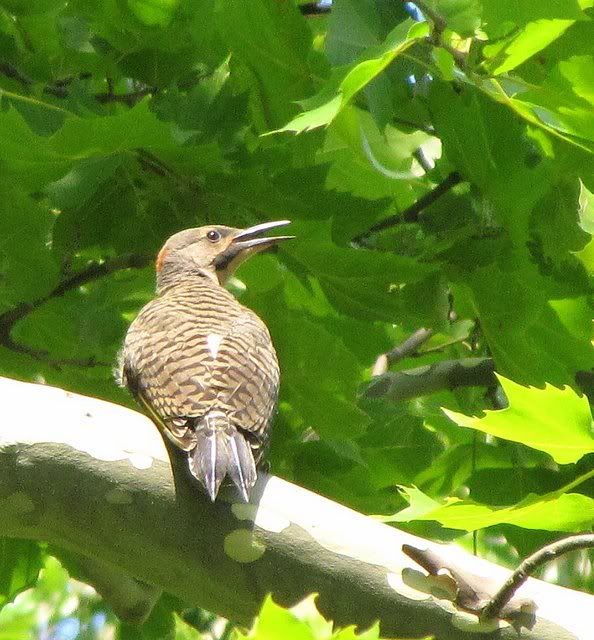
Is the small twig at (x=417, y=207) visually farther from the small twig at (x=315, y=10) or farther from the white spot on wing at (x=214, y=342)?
the small twig at (x=315, y=10)

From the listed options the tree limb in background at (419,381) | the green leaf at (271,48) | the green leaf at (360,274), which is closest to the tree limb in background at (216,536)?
the green leaf at (360,274)

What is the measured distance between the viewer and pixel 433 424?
4.20 meters

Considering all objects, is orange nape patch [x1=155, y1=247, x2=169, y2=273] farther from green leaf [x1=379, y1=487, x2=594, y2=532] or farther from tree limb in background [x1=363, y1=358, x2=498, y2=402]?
green leaf [x1=379, y1=487, x2=594, y2=532]

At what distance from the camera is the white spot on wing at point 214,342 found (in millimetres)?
3229

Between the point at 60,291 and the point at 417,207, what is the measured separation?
110 cm

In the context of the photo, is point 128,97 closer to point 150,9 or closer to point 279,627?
point 150,9

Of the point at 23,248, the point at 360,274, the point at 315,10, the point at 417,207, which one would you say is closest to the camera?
the point at 360,274

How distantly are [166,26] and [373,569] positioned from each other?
190 centimetres

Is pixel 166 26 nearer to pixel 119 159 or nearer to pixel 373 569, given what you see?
pixel 119 159

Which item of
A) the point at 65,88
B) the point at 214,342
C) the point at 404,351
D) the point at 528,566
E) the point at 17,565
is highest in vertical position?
the point at 528,566

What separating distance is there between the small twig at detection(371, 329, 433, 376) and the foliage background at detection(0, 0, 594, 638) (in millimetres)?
277

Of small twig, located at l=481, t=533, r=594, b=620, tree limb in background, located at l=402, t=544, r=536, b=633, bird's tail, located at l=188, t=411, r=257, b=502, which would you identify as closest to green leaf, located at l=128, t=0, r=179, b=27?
bird's tail, located at l=188, t=411, r=257, b=502

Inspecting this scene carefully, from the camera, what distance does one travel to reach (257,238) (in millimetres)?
3615

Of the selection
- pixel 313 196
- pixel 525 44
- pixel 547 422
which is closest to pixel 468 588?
pixel 547 422
